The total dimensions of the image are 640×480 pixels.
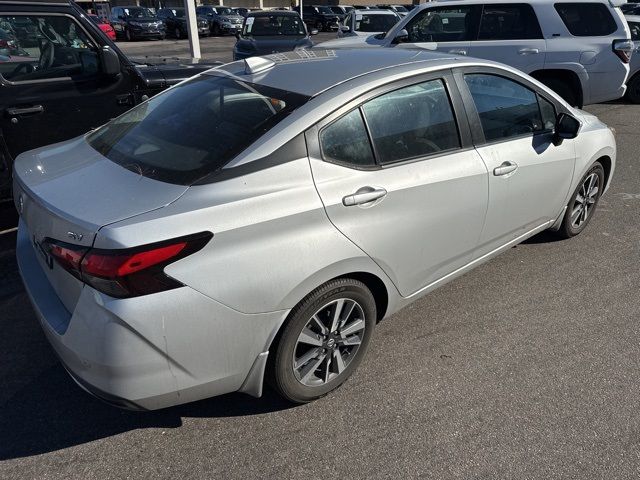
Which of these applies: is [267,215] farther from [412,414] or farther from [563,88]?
[563,88]

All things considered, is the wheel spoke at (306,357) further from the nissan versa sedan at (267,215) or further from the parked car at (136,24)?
the parked car at (136,24)

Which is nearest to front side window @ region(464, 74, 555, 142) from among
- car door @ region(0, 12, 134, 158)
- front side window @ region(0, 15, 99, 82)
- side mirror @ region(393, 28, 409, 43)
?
car door @ region(0, 12, 134, 158)

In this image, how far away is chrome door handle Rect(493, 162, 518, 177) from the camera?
313 centimetres

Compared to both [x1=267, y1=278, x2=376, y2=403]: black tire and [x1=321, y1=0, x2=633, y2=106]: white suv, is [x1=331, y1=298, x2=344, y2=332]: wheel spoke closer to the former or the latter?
[x1=267, y1=278, x2=376, y2=403]: black tire

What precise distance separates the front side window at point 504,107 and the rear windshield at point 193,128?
1269 mm

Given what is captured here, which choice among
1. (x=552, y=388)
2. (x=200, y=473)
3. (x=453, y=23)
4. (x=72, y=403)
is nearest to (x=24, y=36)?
(x=72, y=403)

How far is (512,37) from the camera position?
7957 millimetres

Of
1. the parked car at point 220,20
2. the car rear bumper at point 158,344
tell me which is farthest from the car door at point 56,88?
the parked car at point 220,20

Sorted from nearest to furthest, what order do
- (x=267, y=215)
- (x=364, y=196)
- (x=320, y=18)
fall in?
(x=267, y=215)
(x=364, y=196)
(x=320, y=18)

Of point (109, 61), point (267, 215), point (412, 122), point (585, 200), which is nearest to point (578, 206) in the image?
point (585, 200)

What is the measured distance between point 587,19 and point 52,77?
771 centimetres

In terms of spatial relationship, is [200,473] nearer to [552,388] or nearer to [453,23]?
[552,388]

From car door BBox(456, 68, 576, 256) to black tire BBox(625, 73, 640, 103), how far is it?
8312 mm

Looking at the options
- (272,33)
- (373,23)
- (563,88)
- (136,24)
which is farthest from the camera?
(136,24)
